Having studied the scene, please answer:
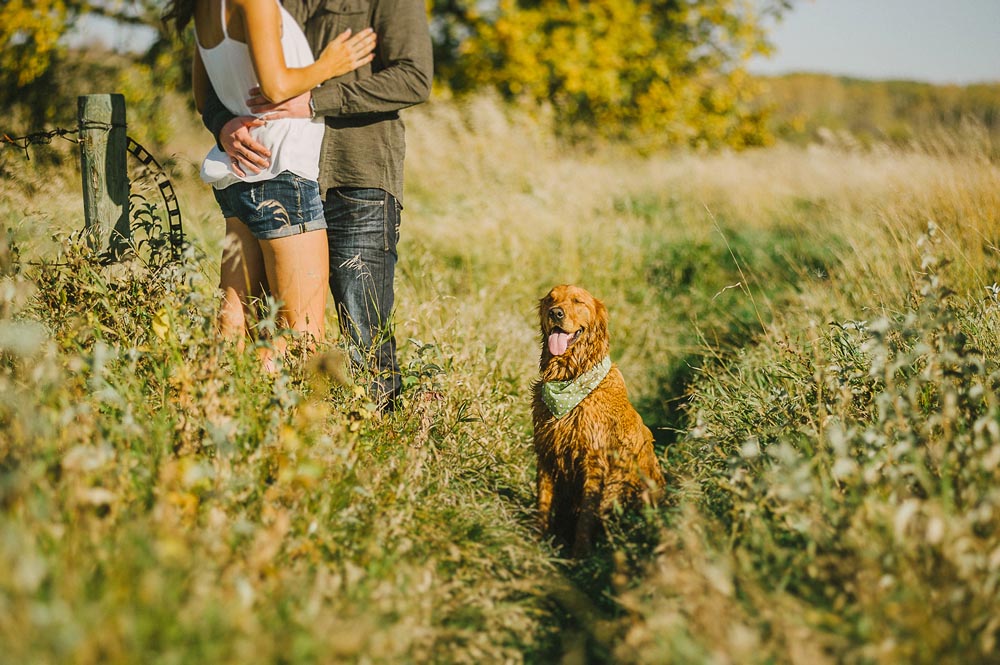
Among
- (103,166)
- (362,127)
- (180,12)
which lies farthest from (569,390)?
(103,166)

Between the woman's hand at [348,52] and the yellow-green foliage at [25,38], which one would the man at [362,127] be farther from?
the yellow-green foliage at [25,38]

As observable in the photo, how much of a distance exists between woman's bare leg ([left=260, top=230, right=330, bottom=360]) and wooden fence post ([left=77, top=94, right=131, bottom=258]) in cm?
80

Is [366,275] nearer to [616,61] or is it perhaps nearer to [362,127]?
[362,127]

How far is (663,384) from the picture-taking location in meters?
4.20

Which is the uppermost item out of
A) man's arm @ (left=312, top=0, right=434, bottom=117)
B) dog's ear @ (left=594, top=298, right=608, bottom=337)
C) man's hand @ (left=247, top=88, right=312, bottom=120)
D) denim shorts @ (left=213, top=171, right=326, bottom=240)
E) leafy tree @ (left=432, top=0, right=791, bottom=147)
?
leafy tree @ (left=432, top=0, right=791, bottom=147)

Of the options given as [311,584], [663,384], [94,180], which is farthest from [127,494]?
[663,384]

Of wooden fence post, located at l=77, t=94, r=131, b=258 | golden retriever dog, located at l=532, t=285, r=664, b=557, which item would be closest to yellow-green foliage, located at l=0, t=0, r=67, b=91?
wooden fence post, located at l=77, t=94, r=131, b=258

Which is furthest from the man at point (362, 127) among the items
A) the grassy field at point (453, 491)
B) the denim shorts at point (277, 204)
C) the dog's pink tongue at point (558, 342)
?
the dog's pink tongue at point (558, 342)

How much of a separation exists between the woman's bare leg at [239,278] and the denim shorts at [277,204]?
17 cm

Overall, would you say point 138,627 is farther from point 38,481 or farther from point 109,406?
point 109,406

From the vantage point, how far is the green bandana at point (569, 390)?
9.02 feet

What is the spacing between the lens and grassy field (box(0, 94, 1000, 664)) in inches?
58.4

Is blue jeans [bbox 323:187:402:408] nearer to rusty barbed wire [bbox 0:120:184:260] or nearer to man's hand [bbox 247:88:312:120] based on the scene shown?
man's hand [bbox 247:88:312:120]

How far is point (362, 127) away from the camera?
101 inches
